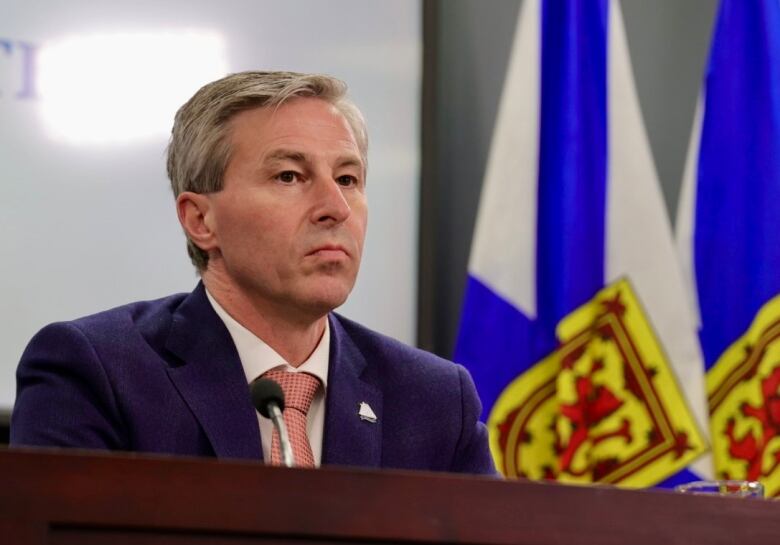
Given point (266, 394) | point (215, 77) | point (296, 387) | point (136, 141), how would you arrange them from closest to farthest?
point (266, 394)
point (296, 387)
point (136, 141)
point (215, 77)

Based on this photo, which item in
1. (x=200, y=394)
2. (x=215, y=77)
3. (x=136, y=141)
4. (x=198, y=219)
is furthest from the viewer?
(x=215, y=77)

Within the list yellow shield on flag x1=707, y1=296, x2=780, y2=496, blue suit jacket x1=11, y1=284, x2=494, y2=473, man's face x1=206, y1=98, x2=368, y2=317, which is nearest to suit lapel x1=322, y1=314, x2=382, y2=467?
blue suit jacket x1=11, y1=284, x2=494, y2=473

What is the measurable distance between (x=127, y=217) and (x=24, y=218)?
11.1 inches

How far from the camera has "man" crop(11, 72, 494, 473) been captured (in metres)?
2.35

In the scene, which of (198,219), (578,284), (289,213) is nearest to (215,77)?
(578,284)

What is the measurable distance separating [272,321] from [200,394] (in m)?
0.25

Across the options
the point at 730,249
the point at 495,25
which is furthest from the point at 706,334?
the point at 495,25

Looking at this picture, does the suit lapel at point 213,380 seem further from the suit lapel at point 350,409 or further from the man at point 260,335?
the suit lapel at point 350,409

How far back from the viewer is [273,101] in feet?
8.52

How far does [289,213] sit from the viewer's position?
2.53 m

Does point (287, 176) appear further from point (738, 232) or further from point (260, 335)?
point (738, 232)

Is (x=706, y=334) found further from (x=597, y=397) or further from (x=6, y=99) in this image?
(x=6, y=99)

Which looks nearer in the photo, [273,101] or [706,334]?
[273,101]

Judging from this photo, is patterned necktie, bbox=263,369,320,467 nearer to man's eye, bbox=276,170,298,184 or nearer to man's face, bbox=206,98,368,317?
man's face, bbox=206,98,368,317
